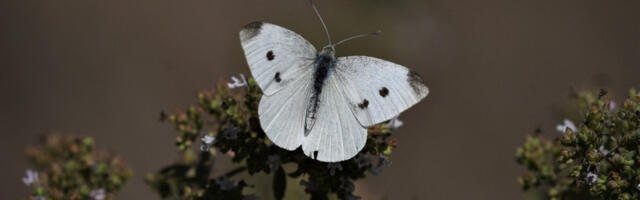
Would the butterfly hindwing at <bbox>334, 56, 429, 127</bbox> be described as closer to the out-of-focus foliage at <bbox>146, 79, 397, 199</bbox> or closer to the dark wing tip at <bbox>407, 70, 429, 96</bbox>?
the dark wing tip at <bbox>407, 70, 429, 96</bbox>

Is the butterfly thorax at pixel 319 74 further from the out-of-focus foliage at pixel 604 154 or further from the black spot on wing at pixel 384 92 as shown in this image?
the out-of-focus foliage at pixel 604 154

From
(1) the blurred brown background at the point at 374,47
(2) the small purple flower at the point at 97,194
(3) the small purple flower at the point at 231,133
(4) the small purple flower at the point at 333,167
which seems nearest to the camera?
(4) the small purple flower at the point at 333,167

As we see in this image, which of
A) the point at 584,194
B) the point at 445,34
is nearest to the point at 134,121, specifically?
the point at 445,34

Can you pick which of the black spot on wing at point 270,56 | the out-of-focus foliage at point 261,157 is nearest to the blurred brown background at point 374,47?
the out-of-focus foliage at point 261,157

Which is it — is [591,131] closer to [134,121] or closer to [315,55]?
[315,55]

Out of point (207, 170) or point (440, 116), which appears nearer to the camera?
point (207, 170)

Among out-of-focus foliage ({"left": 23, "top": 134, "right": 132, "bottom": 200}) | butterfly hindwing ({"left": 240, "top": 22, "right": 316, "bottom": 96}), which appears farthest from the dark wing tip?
out-of-focus foliage ({"left": 23, "top": 134, "right": 132, "bottom": 200})
